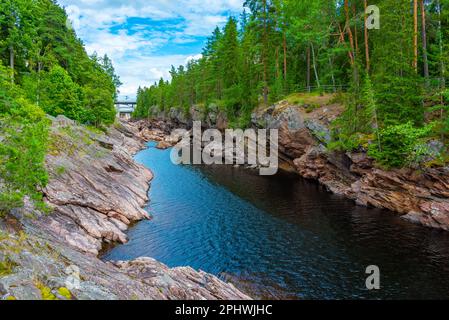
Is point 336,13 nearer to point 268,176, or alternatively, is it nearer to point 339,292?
point 268,176

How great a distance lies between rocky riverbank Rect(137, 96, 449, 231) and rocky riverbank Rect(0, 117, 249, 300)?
74.3ft

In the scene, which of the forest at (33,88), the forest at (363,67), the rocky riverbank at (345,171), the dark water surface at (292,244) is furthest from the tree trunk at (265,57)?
the forest at (33,88)

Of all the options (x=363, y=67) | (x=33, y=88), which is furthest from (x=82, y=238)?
(x=363, y=67)

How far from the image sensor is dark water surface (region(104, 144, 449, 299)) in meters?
19.1

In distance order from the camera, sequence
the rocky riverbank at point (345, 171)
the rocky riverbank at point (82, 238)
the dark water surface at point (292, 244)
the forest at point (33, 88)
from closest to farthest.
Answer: the rocky riverbank at point (82, 238) → the forest at point (33, 88) → the dark water surface at point (292, 244) → the rocky riverbank at point (345, 171)

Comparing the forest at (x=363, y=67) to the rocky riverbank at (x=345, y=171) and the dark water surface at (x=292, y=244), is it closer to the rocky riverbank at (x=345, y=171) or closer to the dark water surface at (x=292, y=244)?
the rocky riverbank at (x=345, y=171)

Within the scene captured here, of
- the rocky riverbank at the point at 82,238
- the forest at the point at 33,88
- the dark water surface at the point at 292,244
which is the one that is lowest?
the dark water surface at the point at 292,244

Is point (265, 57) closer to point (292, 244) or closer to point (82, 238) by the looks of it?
point (292, 244)

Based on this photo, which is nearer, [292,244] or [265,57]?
[292,244]

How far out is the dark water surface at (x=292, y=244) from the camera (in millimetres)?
19109

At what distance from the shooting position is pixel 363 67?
4178 centimetres

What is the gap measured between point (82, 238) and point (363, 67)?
41551mm

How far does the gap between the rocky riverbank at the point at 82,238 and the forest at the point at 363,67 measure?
2605 cm
